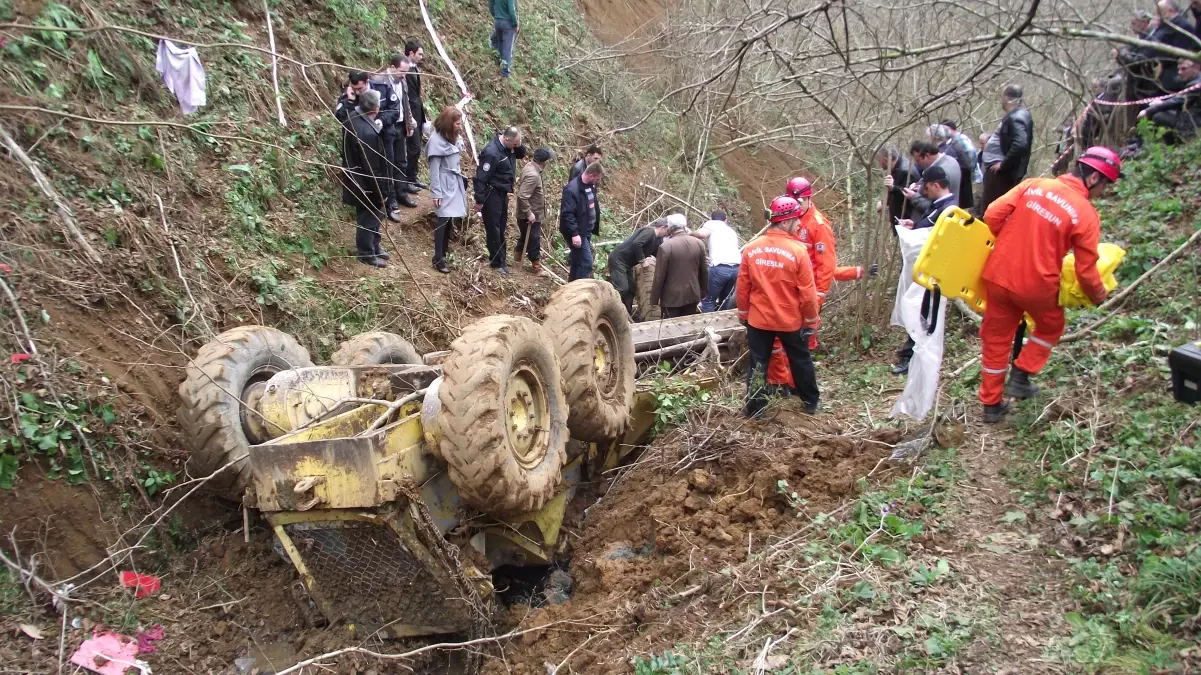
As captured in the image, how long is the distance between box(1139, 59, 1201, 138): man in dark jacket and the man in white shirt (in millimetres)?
4362

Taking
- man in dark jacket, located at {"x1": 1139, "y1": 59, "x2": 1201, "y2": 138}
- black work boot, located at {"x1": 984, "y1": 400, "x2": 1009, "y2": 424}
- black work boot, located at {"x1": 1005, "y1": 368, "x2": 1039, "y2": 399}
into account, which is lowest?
black work boot, located at {"x1": 984, "y1": 400, "x2": 1009, "y2": 424}

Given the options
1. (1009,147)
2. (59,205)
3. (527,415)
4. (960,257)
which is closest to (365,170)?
(59,205)

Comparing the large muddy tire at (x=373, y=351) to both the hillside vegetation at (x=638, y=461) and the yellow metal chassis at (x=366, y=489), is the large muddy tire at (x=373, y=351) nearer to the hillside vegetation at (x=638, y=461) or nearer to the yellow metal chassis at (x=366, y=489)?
the yellow metal chassis at (x=366, y=489)

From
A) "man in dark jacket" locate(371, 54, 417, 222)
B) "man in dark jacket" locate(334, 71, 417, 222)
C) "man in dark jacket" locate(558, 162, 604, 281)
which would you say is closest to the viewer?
"man in dark jacket" locate(334, 71, 417, 222)

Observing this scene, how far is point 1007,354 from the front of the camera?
5227mm

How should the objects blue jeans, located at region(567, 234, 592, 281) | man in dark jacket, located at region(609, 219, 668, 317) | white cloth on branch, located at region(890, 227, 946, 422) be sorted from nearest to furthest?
white cloth on branch, located at region(890, 227, 946, 422) < man in dark jacket, located at region(609, 219, 668, 317) < blue jeans, located at region(567, 234, 592, 281)

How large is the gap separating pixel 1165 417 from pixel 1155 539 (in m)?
1.14

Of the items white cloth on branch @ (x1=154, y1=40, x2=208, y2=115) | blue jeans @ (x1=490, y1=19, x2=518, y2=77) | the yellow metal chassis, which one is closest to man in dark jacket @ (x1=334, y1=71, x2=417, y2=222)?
white cloth on branch @ (x1=154, y1=40, x2=208, y2=115)

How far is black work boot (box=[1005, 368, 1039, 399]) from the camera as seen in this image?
5.30 m

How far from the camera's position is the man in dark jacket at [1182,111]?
26.0 ft

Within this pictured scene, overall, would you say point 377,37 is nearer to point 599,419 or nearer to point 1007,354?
point 599,419

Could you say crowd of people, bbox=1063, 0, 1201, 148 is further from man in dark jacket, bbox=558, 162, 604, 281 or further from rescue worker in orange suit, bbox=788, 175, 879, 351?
man in dark jacket, bbox=558, 162, 604, 281

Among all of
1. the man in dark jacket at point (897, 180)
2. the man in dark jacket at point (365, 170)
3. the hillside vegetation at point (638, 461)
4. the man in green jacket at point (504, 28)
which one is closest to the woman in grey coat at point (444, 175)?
the man in dark jacket at point (365, 170)

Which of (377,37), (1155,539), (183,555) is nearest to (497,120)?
(377,37)
